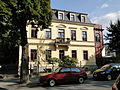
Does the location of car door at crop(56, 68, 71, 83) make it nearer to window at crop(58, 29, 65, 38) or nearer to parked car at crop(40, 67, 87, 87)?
parked car at crop(40, 67, 87, 87)

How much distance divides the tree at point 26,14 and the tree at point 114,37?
1949cm

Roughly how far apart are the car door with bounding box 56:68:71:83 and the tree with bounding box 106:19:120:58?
19.8 m

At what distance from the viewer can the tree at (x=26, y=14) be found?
15.6 m

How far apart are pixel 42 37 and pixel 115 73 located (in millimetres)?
16634

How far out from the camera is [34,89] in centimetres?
1378

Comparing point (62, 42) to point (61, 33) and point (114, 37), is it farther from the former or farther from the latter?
point (114, 37)

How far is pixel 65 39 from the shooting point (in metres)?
33.5

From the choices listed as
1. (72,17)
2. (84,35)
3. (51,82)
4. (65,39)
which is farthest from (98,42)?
(51,82)

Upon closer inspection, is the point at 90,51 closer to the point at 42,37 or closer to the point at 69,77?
the point at 42,37

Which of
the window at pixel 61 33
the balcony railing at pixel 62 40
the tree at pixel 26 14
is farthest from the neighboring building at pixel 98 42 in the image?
the tree at pixel 26 14

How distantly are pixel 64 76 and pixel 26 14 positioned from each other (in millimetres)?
6263

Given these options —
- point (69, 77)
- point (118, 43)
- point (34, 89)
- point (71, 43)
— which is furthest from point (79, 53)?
point (34, 89)

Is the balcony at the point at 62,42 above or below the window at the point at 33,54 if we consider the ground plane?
above

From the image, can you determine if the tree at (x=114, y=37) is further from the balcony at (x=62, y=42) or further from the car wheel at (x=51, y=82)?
the car wheel at (x=51, y=82)
